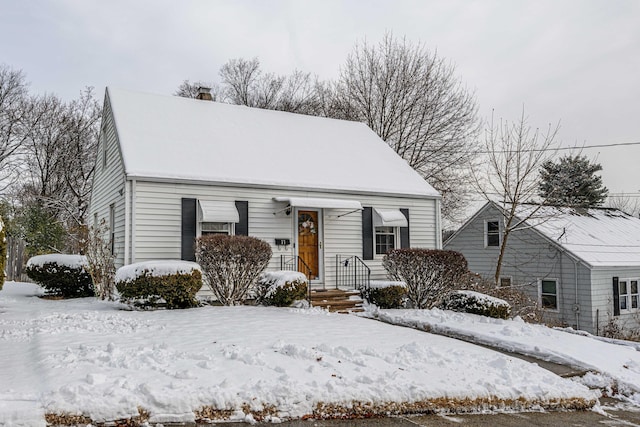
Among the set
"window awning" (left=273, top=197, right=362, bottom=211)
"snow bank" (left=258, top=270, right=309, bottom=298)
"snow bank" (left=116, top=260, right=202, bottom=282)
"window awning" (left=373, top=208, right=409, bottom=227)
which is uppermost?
"window awning" (left=273, top=197, right=362, bottom=211)

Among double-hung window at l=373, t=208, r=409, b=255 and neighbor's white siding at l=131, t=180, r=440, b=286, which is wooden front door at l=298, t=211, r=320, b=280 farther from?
double-hung window at l=373, t=208, r=409, b=255

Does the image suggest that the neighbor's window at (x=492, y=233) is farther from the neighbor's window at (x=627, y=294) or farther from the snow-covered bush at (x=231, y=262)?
the snow-covered bush at (x=231, y=262)

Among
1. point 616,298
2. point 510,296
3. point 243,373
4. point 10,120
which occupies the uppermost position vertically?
point 10,120

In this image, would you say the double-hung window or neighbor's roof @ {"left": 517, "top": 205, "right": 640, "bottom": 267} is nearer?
the double-hung window

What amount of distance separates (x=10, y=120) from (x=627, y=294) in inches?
1122

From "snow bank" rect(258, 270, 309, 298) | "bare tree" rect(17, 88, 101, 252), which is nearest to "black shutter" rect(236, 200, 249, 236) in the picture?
"snow bank" rect(258, 270, 309, 298)

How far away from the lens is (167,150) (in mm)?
12062

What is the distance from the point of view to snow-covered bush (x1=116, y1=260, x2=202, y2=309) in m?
9.49

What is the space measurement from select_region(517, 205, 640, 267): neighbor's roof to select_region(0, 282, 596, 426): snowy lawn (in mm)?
11289

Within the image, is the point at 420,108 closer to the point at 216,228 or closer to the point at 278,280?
the point at 216,228

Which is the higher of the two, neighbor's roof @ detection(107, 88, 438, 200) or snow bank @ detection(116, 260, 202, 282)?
neighbor's roof @ detection(107, 88, 438, 200)

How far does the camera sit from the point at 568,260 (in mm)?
17594

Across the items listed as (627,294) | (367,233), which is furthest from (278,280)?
(627,294)

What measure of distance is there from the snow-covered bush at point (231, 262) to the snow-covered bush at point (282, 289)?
0.32 metres
